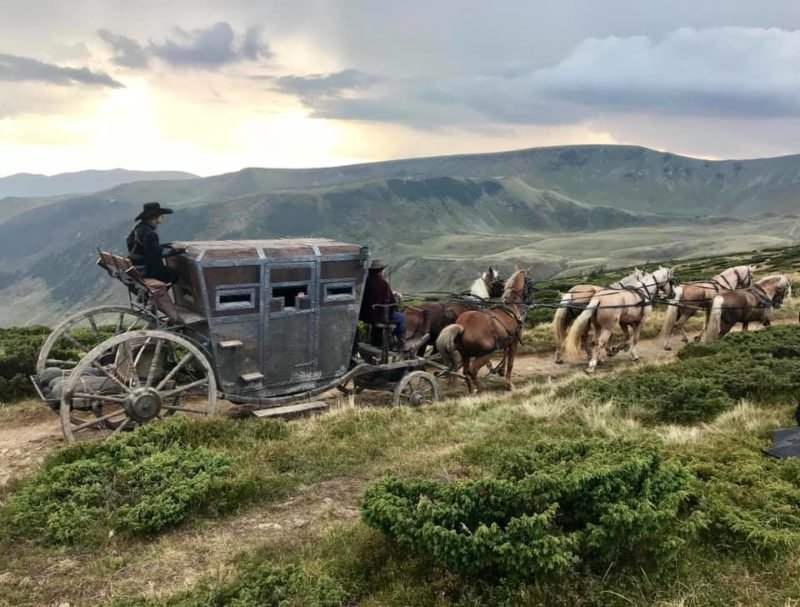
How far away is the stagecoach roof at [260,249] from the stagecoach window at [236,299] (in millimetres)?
553

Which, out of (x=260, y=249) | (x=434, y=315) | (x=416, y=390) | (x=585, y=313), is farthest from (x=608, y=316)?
(x=260, y=249)

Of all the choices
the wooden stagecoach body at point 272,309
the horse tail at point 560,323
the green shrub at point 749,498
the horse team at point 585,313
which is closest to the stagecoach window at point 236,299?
the wooden stagecoach body at point 272,309

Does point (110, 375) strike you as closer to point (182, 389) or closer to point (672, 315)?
point (182, 389)

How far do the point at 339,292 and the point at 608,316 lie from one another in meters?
8.39

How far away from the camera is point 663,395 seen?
1047cm

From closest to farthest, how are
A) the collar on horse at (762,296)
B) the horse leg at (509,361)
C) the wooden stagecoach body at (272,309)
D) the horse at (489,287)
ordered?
1. the wooden stagecoach body at (272,309)
2. the horse leg at (509,361)
3. the horse at (489,287)
4. the collar on horse at (762,296)

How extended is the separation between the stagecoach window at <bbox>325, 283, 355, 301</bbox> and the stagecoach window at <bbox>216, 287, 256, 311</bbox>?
1.37 meters

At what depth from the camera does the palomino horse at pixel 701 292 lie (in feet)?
56.7

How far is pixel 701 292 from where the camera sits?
1748 cm

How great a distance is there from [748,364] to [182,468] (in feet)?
34.5

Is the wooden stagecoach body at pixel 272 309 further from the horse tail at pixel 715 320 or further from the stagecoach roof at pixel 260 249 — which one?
the horse tail at pixel 715 320

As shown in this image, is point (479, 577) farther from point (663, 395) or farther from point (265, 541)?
point (663, 395)

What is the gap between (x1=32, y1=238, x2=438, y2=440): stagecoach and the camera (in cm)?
927

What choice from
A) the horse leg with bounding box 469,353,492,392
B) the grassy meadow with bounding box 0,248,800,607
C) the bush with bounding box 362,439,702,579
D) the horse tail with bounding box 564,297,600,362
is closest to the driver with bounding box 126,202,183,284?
the grassy meadow with bounding box 0,248,800,607
